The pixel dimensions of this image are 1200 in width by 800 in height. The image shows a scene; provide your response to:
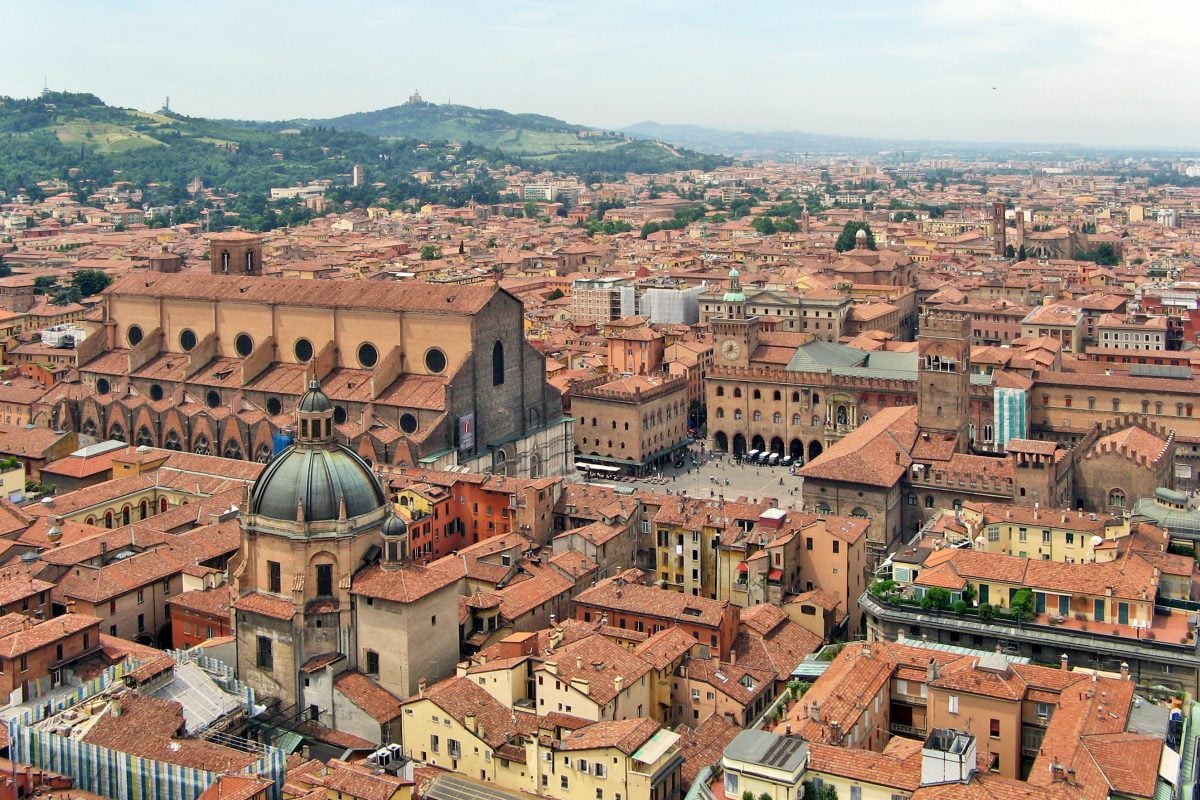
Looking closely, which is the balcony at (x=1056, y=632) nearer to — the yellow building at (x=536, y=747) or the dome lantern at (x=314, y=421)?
the yellow building at (x=536, y=747)

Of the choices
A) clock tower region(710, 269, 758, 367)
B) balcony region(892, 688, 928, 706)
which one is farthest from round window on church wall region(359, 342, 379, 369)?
balcony region(892, 688, 928, 706)

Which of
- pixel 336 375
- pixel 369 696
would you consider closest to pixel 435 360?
pixel 336 375

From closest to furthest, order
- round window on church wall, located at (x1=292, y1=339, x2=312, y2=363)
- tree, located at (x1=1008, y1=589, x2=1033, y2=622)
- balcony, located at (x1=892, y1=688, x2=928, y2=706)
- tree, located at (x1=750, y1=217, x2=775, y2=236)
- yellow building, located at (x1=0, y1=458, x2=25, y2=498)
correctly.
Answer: balcony, located at (x1=892, y1=688, x2=928, y2=706), tree, located at (x1=1008, y1=589, x2=1033, y2=622), yellow building, located at (x1=0, y1=458, x2=25, y2=498), round window on church wall, located at (x1=292, y1=339, x2=312, y2=363), tree, located at (x1=750, y1=217, x2=775, y2=236)

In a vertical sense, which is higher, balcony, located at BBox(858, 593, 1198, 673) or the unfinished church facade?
the unfinished church facade

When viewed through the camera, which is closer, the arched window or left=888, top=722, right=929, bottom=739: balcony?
left=888, top=722, right=929, bottom=739: balcony

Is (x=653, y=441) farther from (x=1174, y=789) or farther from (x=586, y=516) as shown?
(x=1174, y=789)

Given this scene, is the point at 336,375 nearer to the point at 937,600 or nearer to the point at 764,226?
the point at 937,600

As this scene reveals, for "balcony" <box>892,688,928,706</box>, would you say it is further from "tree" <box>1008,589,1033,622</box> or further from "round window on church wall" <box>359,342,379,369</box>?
"round window on church wall" <box>359,342,379,369</box>
